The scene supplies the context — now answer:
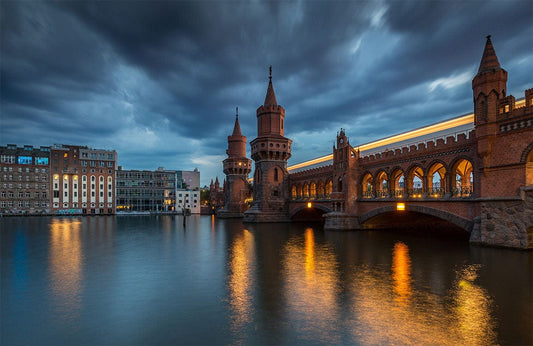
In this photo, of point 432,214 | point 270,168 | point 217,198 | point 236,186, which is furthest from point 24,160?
point 432,214

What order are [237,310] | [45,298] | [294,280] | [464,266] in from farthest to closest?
[464,266]
[294,280]
[45,298]
[237,310]

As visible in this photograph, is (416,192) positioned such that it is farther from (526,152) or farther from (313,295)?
(313,295)

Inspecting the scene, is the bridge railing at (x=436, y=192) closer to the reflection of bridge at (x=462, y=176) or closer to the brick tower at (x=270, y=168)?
the reflection of bridge at (x=462, y=176)

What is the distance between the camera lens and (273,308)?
29.3 ft

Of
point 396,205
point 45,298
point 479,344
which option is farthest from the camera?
point 396,205

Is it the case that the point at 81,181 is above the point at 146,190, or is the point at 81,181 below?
above

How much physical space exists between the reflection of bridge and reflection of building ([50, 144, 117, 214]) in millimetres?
70872

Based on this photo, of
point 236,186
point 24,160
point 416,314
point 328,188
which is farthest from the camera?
point 24,160

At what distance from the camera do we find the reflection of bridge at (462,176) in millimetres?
18312

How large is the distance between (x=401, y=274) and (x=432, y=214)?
44.4 feet

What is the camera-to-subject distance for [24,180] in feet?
274

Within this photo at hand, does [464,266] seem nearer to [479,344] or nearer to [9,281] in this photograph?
[479,344]

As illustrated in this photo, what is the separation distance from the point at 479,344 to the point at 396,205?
73.5 feet

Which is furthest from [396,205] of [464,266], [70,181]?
[70,181]
